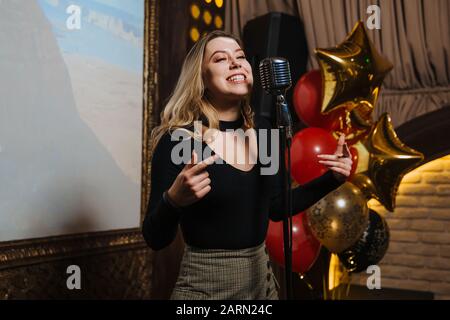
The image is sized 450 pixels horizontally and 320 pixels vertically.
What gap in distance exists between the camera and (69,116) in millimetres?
1681

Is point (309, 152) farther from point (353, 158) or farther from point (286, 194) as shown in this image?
point (286, 194)

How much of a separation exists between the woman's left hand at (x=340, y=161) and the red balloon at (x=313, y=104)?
0.69 metres

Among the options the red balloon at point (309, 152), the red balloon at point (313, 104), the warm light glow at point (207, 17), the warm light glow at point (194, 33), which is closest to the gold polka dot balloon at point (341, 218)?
the red balloon at point (309, 152)

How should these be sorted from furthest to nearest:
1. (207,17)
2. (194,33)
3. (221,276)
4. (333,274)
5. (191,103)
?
(207,17) → (194,33) → (333,274) → (191,103) → (221,276)

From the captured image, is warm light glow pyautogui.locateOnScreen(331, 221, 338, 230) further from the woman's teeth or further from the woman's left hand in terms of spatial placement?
the woman's teeth

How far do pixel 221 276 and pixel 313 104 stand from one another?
98 centimetres

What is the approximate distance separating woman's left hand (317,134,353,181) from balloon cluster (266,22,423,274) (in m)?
0.53

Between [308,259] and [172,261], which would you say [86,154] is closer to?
[172,261]

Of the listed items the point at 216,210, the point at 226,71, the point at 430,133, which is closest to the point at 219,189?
the point at 216,210

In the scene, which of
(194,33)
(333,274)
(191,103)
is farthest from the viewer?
(194,33)

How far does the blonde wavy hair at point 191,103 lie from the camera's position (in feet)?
3.71

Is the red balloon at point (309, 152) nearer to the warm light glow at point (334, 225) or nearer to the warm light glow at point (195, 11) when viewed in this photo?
the warm light glow at point (334, 225)

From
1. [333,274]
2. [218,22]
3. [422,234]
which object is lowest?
[333,274]

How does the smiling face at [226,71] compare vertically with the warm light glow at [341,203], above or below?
above
